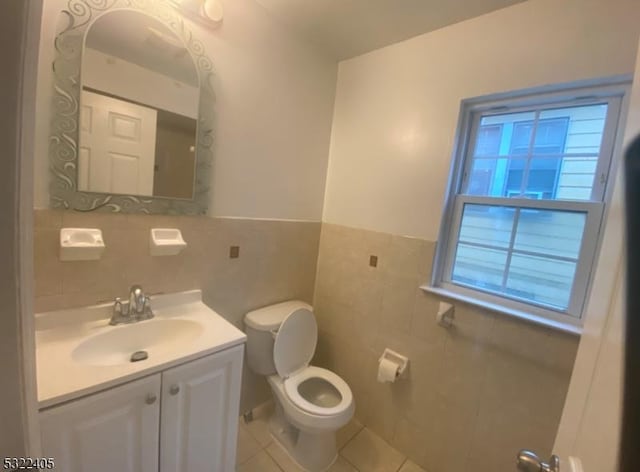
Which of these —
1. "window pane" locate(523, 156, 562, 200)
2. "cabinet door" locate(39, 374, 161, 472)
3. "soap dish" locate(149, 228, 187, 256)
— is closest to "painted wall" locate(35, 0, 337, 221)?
"soap dish" locate(149, 228, 187, 256)

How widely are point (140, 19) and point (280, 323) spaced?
157 cm

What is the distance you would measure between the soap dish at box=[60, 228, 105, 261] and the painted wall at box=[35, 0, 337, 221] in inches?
19.9

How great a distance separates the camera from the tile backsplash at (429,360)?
1.21 metres

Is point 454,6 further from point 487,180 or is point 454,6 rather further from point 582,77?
point 487,180

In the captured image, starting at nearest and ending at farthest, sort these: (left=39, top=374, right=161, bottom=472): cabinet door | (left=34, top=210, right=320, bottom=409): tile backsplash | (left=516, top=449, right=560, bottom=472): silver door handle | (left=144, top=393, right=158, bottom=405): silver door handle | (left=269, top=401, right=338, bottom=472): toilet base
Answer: (left=516, top=449, right=560, bottom=472): silver door handle
(left=39, top=374, right=161, bottom=472): cabinet door
(left=144, top=393, right=158, bottom=405): silver door handle
(left=34, top=210, right=320, bottom=409): tile backsplash
(left=269, top=401, right=338, bottom=472): toilet base

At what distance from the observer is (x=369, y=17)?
1.42m

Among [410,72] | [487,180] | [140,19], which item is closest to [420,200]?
[487,180]

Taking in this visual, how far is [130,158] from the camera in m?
1.16

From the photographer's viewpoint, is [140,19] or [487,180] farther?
A: [487,180]

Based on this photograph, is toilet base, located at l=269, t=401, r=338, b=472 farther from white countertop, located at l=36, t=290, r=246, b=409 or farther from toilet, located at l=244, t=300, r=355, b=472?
white countertop, located at l=36, t=290, r=246, b=409

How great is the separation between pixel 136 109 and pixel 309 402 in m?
1.72

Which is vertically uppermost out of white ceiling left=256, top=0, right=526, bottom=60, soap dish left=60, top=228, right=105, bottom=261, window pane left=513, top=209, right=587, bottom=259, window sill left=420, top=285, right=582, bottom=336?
white ceiling left=256, top=0, right=526, bottom=60

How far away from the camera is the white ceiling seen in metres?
1.29

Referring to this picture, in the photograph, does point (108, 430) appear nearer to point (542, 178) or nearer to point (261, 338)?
point (261, 338)
